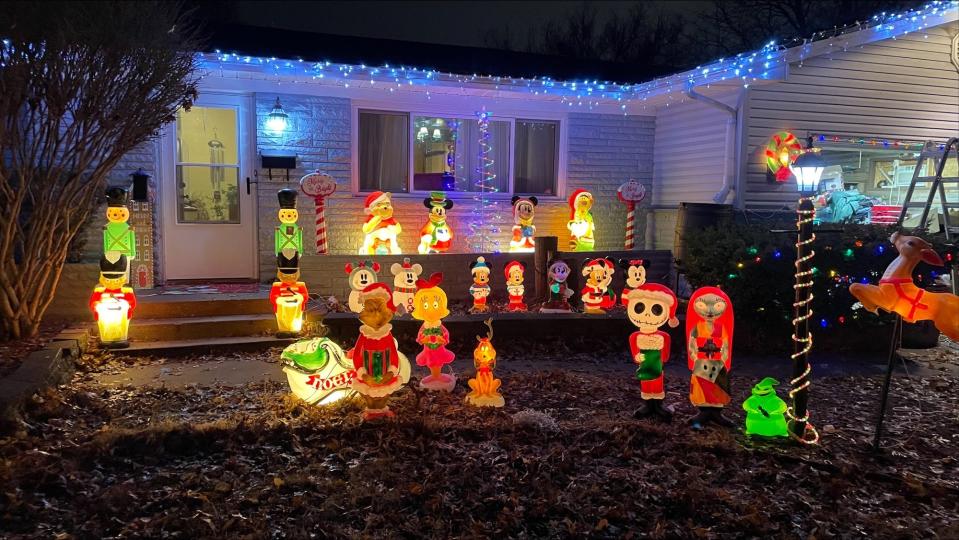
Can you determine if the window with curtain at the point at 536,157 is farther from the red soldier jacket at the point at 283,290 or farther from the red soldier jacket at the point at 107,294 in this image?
the red soldier jacket at the point at 107,294

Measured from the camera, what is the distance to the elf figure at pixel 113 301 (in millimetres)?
6938

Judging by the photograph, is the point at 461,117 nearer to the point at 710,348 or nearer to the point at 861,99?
the point at 861,99

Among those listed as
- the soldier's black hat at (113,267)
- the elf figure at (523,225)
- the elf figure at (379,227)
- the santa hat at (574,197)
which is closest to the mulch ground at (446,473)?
the soldier's black hat at (113,267)

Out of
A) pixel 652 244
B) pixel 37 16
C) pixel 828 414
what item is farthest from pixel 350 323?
pixel 652 244

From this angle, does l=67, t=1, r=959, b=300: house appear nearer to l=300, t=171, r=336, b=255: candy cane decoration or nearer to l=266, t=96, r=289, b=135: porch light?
l=266, t=96, r=289, b=135: porch light

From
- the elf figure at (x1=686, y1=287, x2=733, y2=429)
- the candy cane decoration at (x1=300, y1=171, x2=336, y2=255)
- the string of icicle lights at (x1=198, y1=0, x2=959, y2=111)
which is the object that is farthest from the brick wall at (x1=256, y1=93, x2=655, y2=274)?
the elf figure at (x1=686, y1=287, x2=733, y2=429)

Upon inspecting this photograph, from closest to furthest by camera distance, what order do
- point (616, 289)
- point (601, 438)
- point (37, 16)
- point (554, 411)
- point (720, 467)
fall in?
point (720, 467) → point (601, 438) → point (554, 411) → point (37, 16) → point (616, 289)

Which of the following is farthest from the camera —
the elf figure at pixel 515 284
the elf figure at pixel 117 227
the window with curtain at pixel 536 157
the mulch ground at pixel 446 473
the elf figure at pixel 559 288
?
the window with curtain at pixel 536 157

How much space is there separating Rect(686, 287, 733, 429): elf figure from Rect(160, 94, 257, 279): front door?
23.1ft

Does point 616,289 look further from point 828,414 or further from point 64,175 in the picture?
point 64,175

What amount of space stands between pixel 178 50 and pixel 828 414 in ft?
24.6

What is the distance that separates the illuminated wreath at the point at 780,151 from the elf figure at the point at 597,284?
162 inches

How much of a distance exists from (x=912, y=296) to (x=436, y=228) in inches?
270

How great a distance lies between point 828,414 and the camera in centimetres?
578
